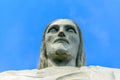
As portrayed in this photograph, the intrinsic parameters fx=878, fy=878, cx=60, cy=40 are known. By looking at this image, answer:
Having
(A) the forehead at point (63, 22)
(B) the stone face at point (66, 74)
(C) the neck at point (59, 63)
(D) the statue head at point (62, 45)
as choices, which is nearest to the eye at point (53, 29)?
(D) the statue head at point (62, 45)

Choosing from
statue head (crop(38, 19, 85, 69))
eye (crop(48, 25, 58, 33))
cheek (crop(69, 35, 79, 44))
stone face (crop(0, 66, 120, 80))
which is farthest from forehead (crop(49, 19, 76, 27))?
stone face (crop(0, 66, 120, 80))

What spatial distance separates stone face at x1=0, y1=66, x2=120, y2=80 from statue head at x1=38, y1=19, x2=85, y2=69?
562 millimetres

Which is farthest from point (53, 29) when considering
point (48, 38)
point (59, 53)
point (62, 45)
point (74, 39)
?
point (59, 53)

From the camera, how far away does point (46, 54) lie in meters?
25.2

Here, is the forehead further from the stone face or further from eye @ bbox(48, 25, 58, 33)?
the stone face

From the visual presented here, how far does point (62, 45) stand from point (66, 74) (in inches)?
53.2

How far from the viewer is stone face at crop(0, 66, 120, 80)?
23.4 m

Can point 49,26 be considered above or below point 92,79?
above

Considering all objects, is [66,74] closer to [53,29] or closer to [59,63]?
[59,63]

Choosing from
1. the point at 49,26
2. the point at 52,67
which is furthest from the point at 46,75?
the point at 49,26

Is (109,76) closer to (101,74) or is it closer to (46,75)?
(101,74)

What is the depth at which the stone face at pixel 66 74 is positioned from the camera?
76.8 feet

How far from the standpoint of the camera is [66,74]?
76.8ft

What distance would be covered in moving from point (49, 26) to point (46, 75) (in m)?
2.11
